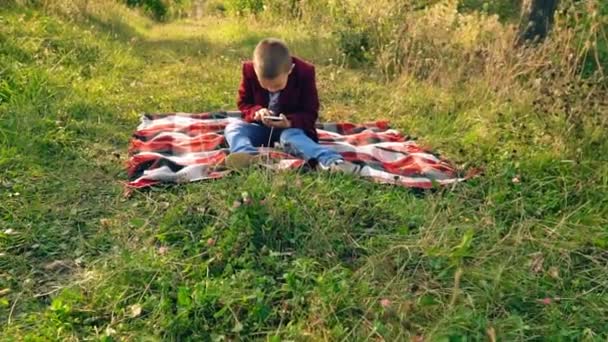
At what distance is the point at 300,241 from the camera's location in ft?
10.4

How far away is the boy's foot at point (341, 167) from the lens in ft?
13.1

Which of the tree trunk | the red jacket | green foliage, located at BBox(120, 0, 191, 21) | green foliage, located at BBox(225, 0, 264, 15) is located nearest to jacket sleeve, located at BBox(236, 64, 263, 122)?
the red jacket

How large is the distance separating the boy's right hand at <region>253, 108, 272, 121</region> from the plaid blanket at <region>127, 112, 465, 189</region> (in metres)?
0.25

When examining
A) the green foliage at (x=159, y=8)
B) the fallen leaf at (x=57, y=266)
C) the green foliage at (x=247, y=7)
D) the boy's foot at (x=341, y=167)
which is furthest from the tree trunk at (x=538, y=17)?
the green foliage at (x=159, y=8)

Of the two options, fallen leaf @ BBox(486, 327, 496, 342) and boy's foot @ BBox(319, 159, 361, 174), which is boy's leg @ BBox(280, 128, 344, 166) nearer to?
boy's foot @ BBox(319, 159, 361, 174)

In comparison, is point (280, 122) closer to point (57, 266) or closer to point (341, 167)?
point (341, 167)

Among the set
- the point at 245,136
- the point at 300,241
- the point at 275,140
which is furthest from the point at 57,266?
the point at 275,140

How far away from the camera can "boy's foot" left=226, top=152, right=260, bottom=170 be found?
393 cm

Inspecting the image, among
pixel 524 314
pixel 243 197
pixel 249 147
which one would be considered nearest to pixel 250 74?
pixel 249 147

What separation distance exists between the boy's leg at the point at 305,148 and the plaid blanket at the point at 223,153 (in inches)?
2.6

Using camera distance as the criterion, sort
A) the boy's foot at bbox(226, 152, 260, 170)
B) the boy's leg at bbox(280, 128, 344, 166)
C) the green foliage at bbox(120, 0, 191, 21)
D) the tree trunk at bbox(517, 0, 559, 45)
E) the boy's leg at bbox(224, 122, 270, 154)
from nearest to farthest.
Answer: the boy's foot at bbox(226, 152, 260, 170) < the boy's leg at bbox(280, 128, 344, 166) < the boy's leg at bbox(224, 122, 270, 154) < the tree trunk at bbox(517, 0, 559, 45) < the green foliage at bbox(120, 0, 191, 21)

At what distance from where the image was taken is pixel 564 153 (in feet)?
13.9

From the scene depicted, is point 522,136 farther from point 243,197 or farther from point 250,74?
point 243,197

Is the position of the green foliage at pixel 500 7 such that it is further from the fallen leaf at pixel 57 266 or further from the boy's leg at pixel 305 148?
the fallen leaf at pixel 57 266
